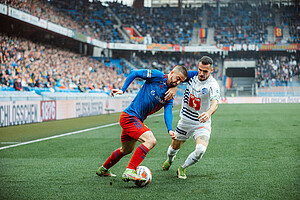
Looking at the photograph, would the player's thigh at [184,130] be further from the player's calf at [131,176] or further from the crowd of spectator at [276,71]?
the crowd of spectator at [276,71]

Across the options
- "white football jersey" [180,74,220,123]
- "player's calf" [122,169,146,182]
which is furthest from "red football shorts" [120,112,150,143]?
"white football jersey" [180,74,220,123]

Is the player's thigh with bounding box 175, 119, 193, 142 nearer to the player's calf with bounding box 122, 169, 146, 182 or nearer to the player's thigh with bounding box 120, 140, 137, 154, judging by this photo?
the player's thigh with bounding box 120, 140, 137, 154

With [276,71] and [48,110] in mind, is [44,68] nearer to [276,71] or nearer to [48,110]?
[48,110]

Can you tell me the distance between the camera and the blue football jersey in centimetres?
533

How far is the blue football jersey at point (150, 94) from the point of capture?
533 cm

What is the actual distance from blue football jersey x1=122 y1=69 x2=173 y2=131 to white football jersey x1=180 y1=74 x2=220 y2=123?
86 centimetres

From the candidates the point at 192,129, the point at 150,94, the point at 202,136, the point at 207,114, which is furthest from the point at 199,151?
the point at 150,94

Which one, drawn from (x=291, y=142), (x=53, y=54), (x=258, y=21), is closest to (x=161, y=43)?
(x=258, y=21)

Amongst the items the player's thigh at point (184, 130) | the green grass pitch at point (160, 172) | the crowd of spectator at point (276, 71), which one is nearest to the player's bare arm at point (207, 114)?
the player's thigh at point (184, 130)

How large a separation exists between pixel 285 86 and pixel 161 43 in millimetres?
19341

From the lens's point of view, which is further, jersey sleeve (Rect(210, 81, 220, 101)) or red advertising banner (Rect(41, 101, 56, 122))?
red advertising banner (Rect(41, 101, 56, 122))

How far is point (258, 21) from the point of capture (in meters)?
57.9

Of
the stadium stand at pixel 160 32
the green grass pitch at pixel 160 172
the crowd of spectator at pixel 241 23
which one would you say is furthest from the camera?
the crowd of spectator at pixel 241 23

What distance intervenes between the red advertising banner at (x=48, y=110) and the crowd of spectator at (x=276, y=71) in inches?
1457
